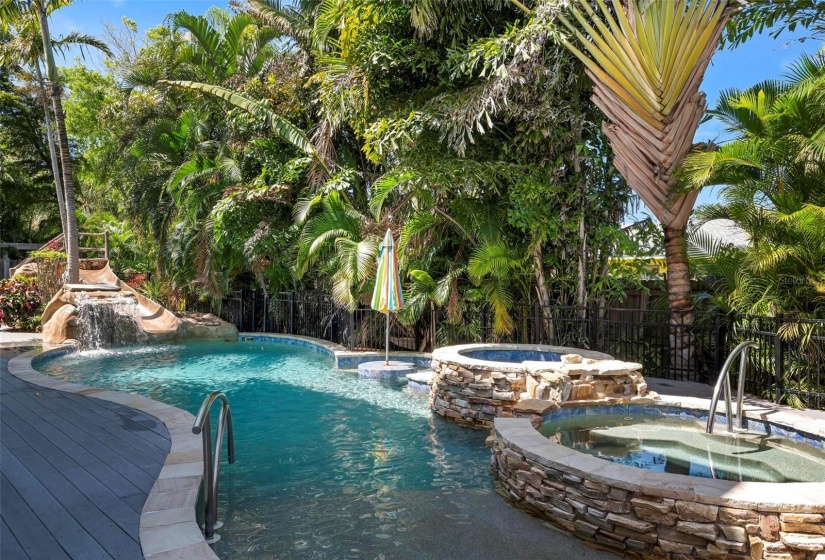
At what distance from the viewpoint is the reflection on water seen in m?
4.26

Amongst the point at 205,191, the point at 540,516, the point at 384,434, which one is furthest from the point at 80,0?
the point at 540,516

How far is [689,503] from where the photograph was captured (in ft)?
12.2

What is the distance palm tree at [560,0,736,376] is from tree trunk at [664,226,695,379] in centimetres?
1

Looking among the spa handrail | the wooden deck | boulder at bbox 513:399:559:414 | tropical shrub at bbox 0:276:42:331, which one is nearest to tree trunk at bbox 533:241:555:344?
boulder at bbox 513:399:559:414

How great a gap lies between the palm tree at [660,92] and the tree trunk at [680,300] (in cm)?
1

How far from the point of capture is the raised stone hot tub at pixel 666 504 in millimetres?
3520

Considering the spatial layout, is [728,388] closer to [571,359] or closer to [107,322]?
[571,359]

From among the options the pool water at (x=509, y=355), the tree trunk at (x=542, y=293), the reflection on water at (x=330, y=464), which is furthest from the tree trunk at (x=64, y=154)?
the tree trunk at (x=542, y=293)

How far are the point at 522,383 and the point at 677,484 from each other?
3.49 m

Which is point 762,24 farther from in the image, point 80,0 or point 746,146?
point 80,0

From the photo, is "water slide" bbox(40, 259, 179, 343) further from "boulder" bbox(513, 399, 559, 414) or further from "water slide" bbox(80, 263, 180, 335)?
"boulder" bbox(513, 399, 559, 414)

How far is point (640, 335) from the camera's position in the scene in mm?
10688

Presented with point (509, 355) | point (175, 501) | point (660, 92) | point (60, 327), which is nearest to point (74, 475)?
point (175, 501)

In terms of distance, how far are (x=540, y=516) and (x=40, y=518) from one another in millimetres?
3769
